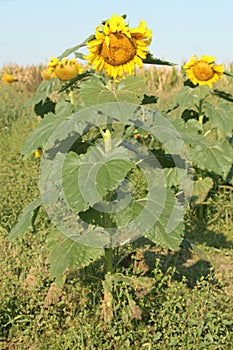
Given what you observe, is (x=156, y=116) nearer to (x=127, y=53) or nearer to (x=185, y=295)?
(x=127, y=53)

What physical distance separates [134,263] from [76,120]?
997 mm

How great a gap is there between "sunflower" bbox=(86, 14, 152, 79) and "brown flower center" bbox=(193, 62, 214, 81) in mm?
1883

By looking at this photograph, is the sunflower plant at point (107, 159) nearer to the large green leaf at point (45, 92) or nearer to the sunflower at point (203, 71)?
the large green leaf at point (45, 92)

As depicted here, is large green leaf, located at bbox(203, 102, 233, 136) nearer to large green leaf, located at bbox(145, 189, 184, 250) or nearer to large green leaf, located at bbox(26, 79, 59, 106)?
large green leaf, located at bbox(26, 79, 59, 106)

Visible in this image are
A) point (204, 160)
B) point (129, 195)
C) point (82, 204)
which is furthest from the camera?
point (204, 160)

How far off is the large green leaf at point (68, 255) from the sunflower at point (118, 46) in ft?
2.65

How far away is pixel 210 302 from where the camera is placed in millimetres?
2748

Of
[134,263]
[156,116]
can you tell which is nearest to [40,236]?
[134,263]

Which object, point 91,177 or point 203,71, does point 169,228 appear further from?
point 203,71

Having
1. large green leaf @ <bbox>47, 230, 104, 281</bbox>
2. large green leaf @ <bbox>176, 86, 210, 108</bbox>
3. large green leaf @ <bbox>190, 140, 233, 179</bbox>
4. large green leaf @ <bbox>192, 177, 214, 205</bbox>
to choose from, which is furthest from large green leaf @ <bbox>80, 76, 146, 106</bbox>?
large green leaf @ <bbox>192, 177, 214, 205</bbox>

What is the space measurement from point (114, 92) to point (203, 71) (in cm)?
204

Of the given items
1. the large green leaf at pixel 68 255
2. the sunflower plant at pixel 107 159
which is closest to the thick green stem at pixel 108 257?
the sunflower plant at pixel 107 159

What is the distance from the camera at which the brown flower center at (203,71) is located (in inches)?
168

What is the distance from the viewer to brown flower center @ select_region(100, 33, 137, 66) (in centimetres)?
241
